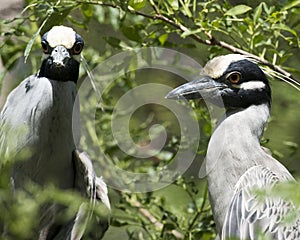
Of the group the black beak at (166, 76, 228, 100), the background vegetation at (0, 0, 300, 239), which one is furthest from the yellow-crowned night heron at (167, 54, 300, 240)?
the background vegetation at (0, 0, 300, 239)

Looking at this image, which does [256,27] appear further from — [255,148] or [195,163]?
[195,163]

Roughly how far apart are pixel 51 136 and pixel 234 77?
1.62ft

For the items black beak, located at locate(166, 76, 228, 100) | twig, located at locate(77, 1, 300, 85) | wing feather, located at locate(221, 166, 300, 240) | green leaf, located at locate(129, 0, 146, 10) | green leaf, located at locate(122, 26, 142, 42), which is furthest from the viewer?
green leaf, located at locate(122, 26, 142, 42)

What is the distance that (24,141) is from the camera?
214 centimetres

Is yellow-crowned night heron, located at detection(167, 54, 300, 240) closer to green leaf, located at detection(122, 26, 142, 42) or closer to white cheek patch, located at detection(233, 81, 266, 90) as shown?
white cheek patch, located at detection(233, 81, 266, 90)

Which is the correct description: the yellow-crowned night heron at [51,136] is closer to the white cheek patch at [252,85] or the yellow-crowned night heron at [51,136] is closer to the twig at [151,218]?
the white cheek patch at [252,85]

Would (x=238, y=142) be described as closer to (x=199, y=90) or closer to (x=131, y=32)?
(x=199, y=90)

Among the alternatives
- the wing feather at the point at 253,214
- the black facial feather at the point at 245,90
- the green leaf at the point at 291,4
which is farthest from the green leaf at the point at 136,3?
the wing feather at the point at 253,214

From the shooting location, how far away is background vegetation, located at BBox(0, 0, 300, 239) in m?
2.33

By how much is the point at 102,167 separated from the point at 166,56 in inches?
17.5

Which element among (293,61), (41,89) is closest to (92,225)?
(41,89)

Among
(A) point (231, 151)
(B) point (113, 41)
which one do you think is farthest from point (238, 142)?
(B) point (113, 41)

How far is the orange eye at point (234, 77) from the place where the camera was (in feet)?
6.99

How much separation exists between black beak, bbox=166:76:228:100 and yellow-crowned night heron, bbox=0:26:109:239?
0.28m
